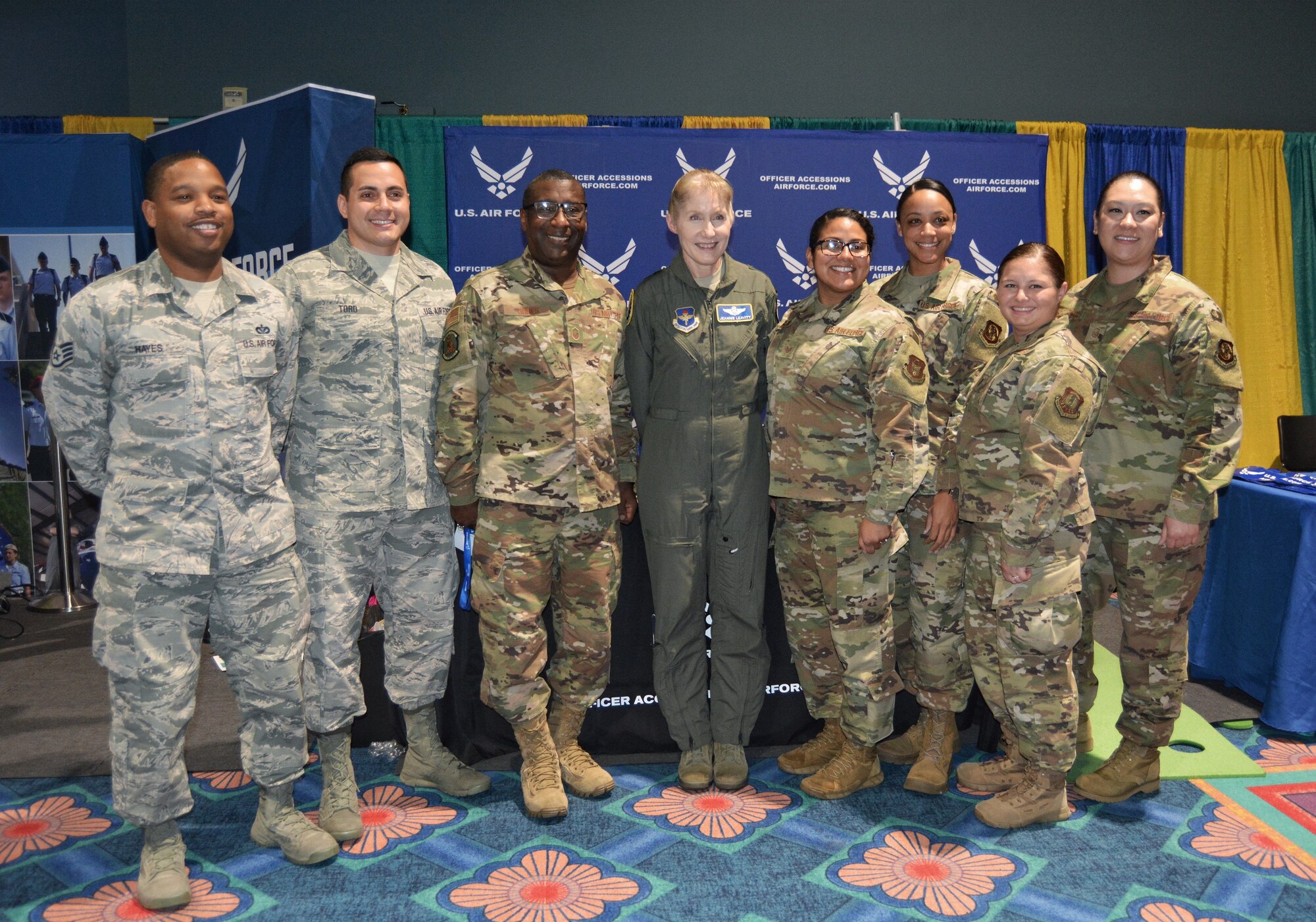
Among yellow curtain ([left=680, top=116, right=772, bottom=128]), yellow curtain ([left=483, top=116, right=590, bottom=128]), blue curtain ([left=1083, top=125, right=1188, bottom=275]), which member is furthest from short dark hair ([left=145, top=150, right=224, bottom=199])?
blue curtain ([left=1083, top=125, right=1188, bottom=275])

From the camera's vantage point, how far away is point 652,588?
285cm

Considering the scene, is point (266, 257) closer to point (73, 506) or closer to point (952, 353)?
point (73, 506)

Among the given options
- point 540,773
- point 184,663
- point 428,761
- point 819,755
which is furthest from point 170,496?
point 819,755

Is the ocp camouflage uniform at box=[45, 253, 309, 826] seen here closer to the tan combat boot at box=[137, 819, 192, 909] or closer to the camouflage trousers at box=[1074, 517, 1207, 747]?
the tan combat boot at box=[137, 819, 192, 909]

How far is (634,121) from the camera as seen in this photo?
6438 mm

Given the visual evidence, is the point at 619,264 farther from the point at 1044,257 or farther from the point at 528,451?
the point at 1044,257

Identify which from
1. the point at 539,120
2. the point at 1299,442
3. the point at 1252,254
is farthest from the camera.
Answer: the point at 1252,254

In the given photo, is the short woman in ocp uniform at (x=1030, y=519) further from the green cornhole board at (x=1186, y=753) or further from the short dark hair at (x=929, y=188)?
the green cornhole board at (x=1186, y=753)

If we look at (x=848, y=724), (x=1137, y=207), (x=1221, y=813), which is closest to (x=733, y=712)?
(x=848, y=724)

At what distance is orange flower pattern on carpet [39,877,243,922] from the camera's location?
2195 mm

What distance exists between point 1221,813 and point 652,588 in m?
1.73

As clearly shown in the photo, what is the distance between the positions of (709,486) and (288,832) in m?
1.44

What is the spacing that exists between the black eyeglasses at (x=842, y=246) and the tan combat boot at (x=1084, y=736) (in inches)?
65.5

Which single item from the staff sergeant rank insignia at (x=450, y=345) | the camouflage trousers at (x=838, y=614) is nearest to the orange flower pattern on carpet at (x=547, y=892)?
the camouflage trousers at (x=838, y=614)
